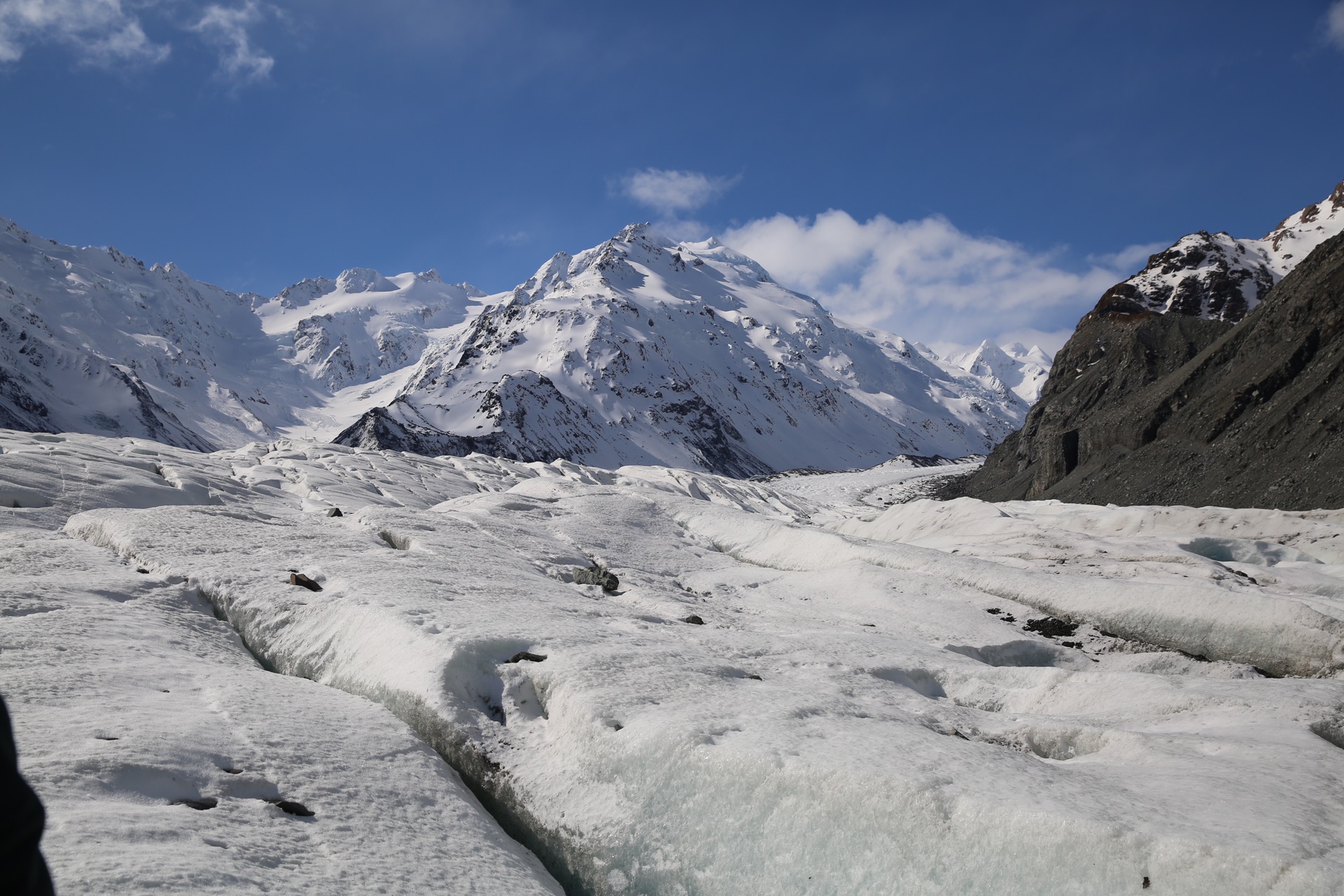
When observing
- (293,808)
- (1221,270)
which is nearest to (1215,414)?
(1221,270)

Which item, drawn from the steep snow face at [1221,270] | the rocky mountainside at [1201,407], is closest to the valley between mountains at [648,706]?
the rocky mountainside at [1201,407]

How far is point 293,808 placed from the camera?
23.5 ft

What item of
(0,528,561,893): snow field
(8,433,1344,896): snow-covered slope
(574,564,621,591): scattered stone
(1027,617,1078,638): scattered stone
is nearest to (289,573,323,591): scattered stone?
(8,433,1344,896): snow-covered slope

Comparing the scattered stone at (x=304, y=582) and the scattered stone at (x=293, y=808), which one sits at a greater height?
the scattered stone at (x=304, y=582)

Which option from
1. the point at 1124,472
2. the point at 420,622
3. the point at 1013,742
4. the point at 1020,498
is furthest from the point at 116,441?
the point at 1020,498

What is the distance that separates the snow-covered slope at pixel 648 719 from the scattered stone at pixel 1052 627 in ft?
0.23

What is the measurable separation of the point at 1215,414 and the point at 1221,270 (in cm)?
5058

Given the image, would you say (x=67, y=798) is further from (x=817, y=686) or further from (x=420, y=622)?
(x=817, y=686)

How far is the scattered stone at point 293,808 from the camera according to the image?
23.3 ft

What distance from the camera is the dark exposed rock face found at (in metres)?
43.3

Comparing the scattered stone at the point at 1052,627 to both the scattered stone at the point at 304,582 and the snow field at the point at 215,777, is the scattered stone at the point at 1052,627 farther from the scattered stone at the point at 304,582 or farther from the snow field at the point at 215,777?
the scattered stone at the point at 304,582

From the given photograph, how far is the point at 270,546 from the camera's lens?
54.5ft

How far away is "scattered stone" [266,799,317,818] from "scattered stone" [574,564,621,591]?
11.0 m

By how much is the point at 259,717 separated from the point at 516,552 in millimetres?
11490
